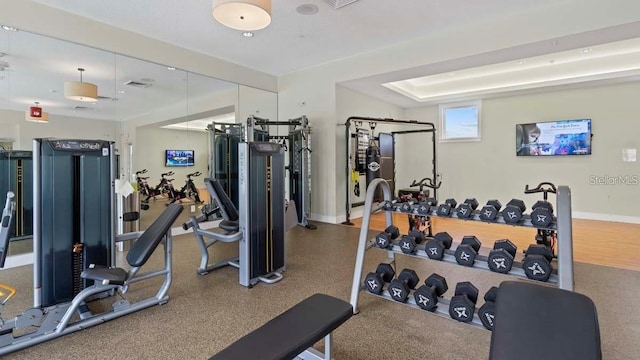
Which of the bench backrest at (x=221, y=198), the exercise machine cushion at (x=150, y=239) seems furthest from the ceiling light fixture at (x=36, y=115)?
the exercise machine cushion at (x=150, y=239)

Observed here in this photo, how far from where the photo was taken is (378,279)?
2.43 meters

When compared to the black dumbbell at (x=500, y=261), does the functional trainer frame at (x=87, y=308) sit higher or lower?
lower

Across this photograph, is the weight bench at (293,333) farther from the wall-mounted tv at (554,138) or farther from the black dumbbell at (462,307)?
the wall-mounted tv at (554,138)

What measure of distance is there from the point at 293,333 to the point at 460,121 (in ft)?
25.7

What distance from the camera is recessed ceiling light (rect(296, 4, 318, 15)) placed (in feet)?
12.6

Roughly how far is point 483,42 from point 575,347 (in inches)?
170

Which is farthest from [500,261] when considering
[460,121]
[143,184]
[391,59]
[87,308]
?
[460,121]

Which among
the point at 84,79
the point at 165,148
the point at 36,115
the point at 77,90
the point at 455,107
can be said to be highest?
the point at 455,107

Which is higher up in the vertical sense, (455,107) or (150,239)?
(455,107)

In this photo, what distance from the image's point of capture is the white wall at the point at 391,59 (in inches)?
148

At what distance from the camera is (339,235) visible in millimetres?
5266

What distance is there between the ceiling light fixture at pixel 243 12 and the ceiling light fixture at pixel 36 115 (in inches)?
108

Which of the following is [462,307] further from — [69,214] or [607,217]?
[607,217]

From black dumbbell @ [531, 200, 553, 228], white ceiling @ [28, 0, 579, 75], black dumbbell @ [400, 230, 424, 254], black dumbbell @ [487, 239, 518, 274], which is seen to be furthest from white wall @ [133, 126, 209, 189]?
black dumbbell @ [531, 200, 553, 228]
